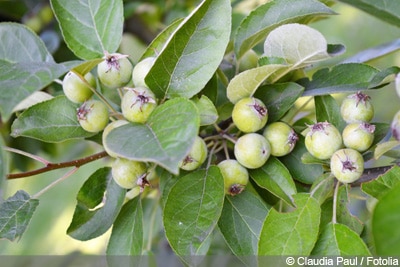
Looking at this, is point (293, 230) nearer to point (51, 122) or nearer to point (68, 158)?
point (51, 122)

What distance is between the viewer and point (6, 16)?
135 cm

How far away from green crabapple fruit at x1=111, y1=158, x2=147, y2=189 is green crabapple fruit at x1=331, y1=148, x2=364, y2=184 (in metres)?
0.24

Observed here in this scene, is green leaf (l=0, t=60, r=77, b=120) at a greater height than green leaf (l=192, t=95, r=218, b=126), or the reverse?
green leaf (l=0, t=60, r=77, b=120)

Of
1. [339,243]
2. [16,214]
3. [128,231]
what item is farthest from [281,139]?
[16,214]

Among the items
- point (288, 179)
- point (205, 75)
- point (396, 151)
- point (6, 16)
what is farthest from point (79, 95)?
point (6, 16)

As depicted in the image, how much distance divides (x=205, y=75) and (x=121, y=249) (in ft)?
0.92

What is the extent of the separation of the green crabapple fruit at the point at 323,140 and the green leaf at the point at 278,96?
0.05 meters

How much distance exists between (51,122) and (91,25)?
0.50 ft

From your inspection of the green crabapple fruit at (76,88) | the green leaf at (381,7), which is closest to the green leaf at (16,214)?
the green crabapple fruit at (76,88)

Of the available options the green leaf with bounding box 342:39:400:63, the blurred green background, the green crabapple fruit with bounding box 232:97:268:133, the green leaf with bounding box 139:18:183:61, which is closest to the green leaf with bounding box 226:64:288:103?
the green crabapple fruit with bounding box 232:97:268:133

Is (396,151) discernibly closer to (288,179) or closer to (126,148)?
(288,179)

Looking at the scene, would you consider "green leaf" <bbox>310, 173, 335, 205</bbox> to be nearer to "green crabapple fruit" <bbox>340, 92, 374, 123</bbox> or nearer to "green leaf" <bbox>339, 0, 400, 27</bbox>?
"green crabapple fruit" <bbox>340, 92, 374, 123</bbox>

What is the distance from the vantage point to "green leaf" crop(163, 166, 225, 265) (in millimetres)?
607

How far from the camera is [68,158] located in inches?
63.9
